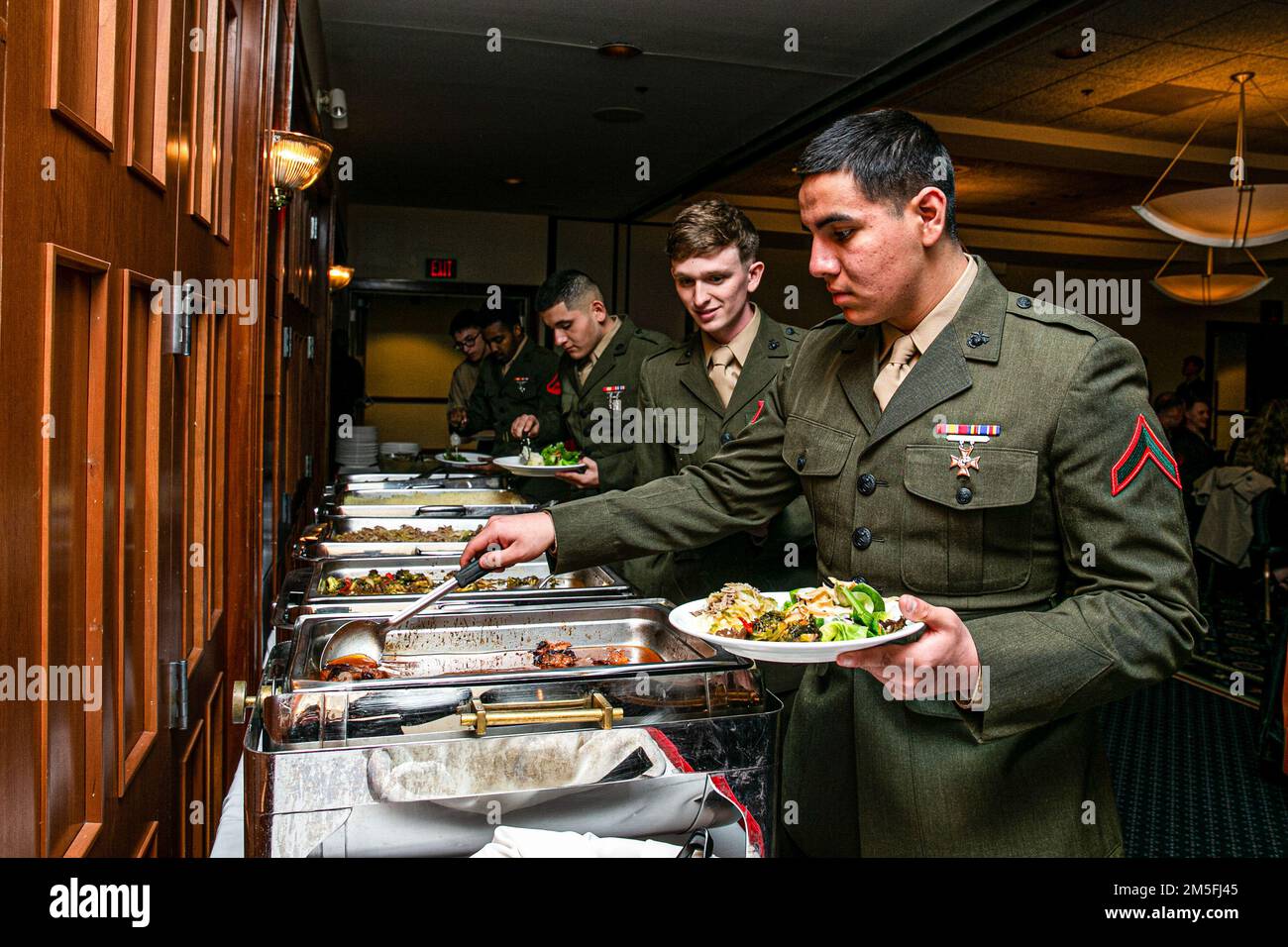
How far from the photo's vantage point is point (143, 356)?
4.10ft

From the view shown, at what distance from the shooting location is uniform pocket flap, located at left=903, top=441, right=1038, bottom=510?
46.0 inches

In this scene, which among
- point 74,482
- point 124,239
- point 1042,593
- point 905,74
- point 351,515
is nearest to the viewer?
point 74,482

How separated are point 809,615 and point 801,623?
17mm

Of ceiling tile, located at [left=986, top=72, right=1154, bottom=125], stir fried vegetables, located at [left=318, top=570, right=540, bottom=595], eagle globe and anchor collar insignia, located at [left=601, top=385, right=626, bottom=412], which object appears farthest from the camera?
ceiling tile, located at [left=986, top=72, right=1154, bottom=125]

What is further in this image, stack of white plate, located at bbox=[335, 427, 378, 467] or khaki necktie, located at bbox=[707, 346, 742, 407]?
stack of white plate, located at bbox=[335, 427, 378, 467]

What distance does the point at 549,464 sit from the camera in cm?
333

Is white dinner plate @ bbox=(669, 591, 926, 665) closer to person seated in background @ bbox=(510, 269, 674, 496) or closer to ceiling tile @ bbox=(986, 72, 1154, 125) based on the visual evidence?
person seated in background @ bbox=(510, 269, 674, 496)

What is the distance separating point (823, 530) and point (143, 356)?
0.85m

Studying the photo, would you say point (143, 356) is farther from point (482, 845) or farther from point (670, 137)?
point (670, 137)

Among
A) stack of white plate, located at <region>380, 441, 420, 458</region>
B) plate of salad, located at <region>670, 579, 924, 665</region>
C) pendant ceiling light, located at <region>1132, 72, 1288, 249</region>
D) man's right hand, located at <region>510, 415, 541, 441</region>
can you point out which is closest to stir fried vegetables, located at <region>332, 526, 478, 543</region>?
man's right hand, located at <region>510, 415, 541, 441</region>

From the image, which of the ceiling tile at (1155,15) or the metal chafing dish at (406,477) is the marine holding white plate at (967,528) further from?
the ceiling tile at (1155,15)

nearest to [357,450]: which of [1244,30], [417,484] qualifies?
[417,484]

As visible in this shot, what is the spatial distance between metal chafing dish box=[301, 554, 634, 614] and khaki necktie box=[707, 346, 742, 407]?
0.54 metres

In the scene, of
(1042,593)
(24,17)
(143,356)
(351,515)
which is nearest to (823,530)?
(1042,593)
